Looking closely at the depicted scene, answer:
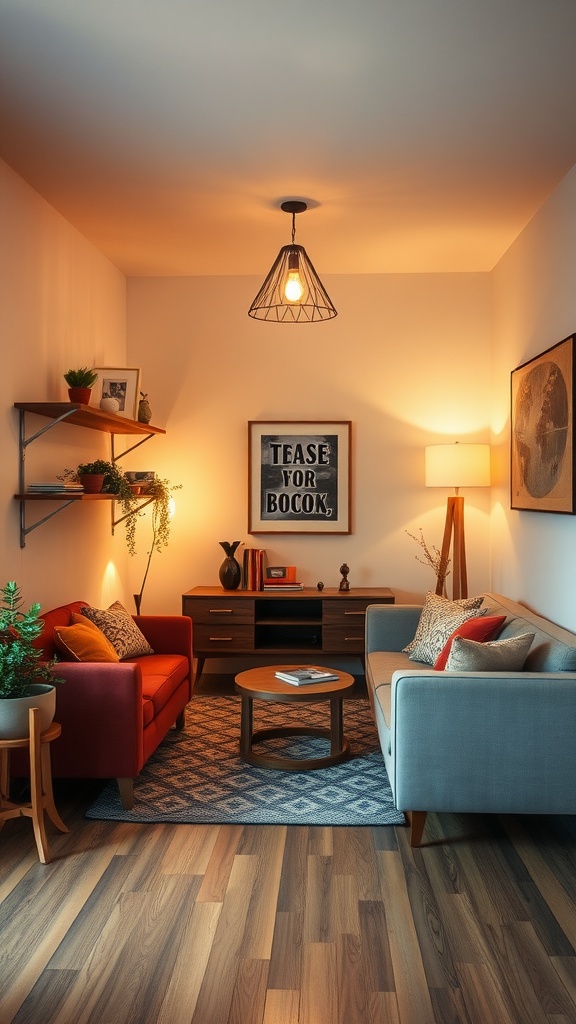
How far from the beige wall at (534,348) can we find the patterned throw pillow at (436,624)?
15.9 inches

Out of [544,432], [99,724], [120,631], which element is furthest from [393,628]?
[99,724]

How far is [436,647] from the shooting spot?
4.16 m

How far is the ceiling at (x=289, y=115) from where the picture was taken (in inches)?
107

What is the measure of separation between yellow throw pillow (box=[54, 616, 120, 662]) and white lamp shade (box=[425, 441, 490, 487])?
2.47 meters

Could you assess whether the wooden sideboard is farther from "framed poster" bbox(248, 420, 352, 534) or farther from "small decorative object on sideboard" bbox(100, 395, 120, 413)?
"small decorative object on sideboard" bbox(100, 395, 120, 413)

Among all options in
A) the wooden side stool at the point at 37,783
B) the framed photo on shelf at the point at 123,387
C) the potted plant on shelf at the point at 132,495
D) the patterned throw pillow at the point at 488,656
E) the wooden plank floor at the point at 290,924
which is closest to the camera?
the wooden plank floor at the point at 290,924

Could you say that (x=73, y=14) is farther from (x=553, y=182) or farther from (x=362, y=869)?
(x=362, y=869)

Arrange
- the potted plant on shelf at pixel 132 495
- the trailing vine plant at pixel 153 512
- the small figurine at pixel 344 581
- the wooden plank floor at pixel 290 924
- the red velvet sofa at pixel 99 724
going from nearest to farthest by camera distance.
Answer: the wooden plank floor at pixel 290 924
the red velvet sofa at pixel 99 724
the potted plant on shelf at pixel 132 495
the trailing vine plant at pixel 153 512
the small figurine at pixel 344 581

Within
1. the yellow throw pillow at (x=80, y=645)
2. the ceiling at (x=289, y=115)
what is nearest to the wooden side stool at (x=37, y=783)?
the yellow throw pillow at (x=80, y=645)

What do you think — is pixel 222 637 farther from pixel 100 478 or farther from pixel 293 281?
pixel 293 281

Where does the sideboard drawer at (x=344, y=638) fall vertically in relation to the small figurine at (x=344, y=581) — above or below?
below

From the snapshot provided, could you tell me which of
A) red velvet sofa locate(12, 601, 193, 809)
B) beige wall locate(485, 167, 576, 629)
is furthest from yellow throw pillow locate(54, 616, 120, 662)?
beige wall locate(485, 167, 576, 629)

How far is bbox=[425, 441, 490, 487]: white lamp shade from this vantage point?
5.27 meters

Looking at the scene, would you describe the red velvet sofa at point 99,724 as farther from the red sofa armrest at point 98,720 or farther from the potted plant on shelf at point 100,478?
the potted plant on shelf at point 100,478
